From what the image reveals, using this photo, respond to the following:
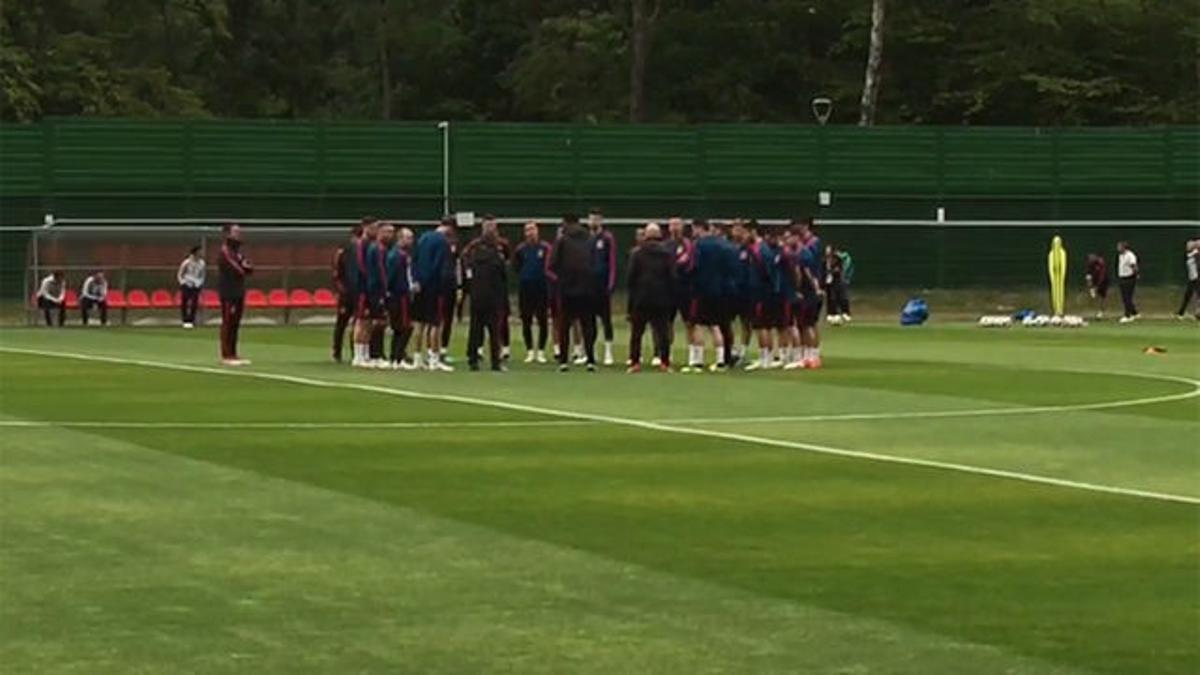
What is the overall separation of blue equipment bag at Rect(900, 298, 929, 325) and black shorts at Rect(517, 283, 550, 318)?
21.9m

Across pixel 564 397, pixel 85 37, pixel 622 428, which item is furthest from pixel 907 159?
pixel 622 428

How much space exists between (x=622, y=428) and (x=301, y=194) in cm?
4014

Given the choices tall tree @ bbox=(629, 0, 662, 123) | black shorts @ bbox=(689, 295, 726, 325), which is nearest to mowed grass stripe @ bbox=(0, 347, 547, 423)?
black shorts @ bbox=(689, 295, 726, 325)

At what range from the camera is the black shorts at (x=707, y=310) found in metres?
32.2

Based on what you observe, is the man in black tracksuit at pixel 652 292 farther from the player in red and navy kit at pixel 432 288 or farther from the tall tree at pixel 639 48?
the tall tree at pixel 639 48

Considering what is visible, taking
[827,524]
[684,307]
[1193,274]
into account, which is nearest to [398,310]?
[684,307]

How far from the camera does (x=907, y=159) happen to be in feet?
208

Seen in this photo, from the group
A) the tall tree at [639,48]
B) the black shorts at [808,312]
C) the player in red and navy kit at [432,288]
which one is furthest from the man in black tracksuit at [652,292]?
the tall tree at [639,48]

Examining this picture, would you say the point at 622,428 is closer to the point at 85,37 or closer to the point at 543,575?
the point at 543,575

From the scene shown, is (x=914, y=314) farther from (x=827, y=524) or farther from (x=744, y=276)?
(x=827, y=524)

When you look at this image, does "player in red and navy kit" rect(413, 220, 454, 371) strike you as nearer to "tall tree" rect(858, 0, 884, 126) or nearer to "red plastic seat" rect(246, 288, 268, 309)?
"red plastic seat" rect(246, 288, 268, 309)

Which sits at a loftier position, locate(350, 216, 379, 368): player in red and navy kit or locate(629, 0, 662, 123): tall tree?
locate(629, 0, 662, 123): tall tree

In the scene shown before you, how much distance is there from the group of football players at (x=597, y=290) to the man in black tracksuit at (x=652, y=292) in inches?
0.5

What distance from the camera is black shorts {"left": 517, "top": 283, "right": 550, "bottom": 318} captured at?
33750 millimetres
